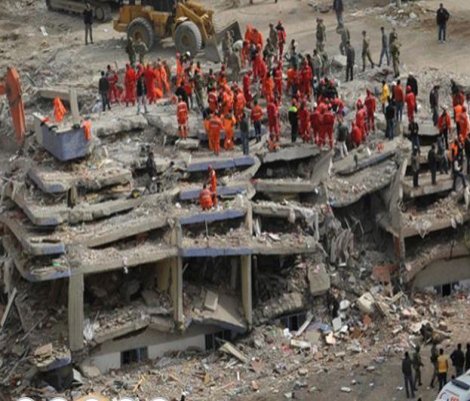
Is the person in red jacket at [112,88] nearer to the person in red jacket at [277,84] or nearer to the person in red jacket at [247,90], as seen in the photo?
the person in red jacket at [247,90]

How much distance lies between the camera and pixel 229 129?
34719mm

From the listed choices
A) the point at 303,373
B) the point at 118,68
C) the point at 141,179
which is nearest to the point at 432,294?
the point at 303,373

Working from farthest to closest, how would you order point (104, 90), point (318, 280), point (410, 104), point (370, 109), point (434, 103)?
point (104, 90) → point (434, 103) → point (410, 104) → point (370, 109) → point (318, 280)

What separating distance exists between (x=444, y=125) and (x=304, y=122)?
3.31m

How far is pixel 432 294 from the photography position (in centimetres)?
3391

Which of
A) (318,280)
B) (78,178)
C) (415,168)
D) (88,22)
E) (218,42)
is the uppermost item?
(88,22)

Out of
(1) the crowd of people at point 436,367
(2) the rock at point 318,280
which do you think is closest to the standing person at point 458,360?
(1) the crowd of people at point 436,367

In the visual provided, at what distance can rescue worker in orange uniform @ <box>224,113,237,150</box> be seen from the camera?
114ft

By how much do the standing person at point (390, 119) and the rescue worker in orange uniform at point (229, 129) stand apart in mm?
3661

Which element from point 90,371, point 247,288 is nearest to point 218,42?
point 247,288

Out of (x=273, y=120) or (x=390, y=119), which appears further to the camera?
(x=390, y=119)

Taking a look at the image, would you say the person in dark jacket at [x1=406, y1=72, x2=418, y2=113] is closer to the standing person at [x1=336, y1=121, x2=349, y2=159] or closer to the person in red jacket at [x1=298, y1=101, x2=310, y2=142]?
the standing person at [x1=336, y1=121, x2=349, y2=159]

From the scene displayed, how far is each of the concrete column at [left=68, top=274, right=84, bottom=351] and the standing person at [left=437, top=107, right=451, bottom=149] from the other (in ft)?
30.9

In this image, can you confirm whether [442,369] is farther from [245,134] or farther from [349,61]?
[349,61]
